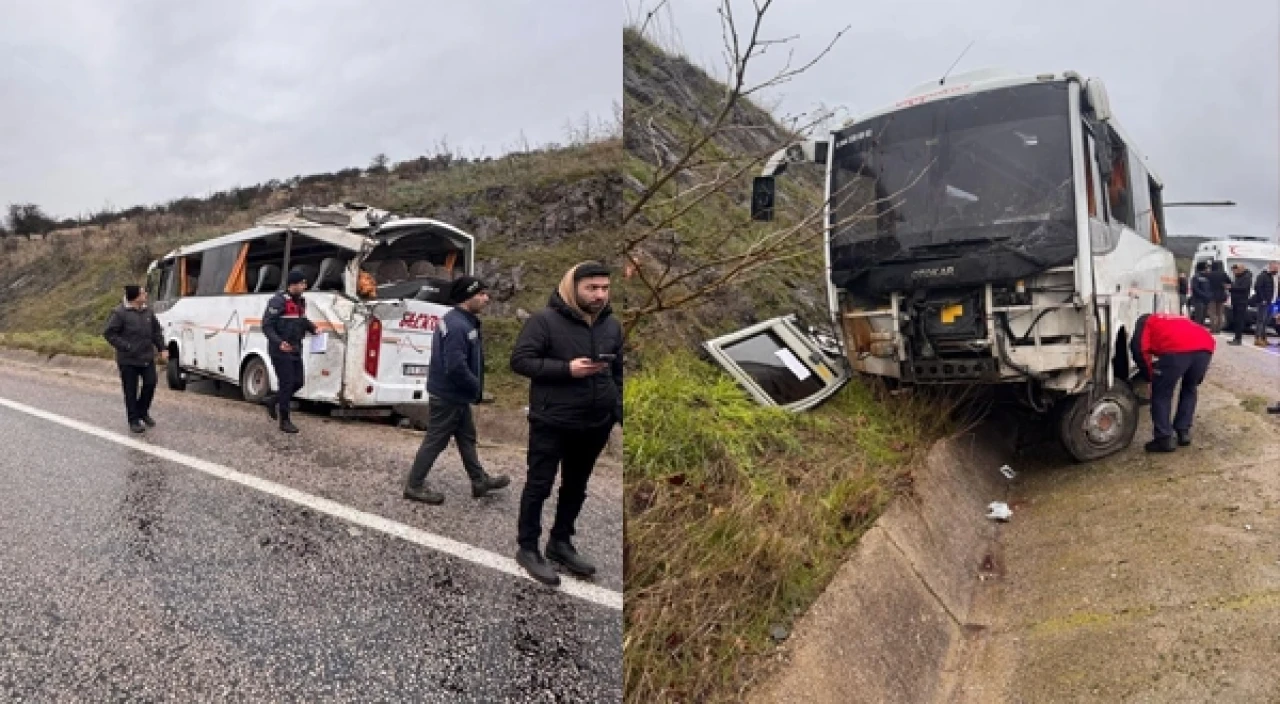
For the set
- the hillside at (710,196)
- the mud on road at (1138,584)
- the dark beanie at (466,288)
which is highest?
the hillside at (710,196)

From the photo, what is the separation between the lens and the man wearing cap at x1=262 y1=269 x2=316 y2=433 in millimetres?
6551

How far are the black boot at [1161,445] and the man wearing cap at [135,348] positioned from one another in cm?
730

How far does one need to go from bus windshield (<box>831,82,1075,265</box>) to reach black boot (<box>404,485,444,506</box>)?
287 cm

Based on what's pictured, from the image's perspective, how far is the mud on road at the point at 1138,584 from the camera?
3045mm

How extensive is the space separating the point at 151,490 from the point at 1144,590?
4.95 meters

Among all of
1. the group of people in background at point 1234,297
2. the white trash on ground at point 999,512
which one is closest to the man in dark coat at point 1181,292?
the group of people in background at point 1234,297

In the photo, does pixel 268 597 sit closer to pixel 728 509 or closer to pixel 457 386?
pixel 457 386

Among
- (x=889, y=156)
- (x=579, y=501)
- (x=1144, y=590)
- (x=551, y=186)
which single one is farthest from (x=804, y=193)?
(x=579, y=501)

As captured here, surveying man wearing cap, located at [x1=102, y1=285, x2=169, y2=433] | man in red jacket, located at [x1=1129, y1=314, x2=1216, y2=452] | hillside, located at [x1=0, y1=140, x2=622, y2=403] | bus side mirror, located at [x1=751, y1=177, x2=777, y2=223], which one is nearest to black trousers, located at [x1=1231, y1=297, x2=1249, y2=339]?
man in red jacket, located at [x1=1129, y1=314, x2=1216, y2=452]

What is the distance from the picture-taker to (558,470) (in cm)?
316

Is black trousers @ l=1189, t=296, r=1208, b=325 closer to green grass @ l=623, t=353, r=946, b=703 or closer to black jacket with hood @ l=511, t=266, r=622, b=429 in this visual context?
green grass @ l=623, t=353, r=946, b=703

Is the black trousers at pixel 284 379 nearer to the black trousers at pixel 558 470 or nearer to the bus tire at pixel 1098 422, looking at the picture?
the black trousers at pixel 558 470

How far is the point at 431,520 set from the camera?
4.11 meters

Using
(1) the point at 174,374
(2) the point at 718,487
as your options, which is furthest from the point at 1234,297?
(1) the point at 174,374
